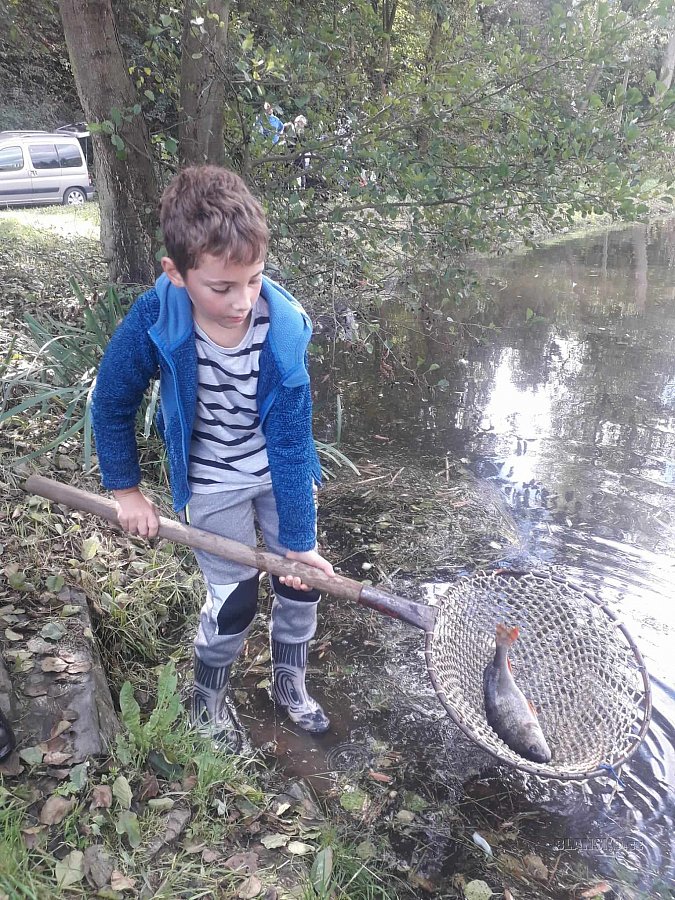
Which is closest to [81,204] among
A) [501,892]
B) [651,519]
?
[651,519]

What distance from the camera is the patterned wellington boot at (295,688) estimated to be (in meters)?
2.38

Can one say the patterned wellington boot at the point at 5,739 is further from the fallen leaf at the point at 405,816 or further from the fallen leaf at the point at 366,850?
the fallen leaf at the point at 405,816

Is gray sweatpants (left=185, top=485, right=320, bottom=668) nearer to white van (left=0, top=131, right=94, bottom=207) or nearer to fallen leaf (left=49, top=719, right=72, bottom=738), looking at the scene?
fallen leaf (left=49, top=719, right=72, bottom=738)

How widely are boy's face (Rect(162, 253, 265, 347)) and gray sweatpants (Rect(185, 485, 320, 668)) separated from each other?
1.95 feet

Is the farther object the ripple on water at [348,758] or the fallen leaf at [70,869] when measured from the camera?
the ripple on water at [348,758]

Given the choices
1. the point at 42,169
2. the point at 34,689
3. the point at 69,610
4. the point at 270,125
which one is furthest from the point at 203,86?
the point at 42,169

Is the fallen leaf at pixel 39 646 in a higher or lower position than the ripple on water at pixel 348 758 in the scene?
higher

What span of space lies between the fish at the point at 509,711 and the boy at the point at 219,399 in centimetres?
68

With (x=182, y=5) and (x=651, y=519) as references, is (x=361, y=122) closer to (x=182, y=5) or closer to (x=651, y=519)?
(x=182, y=5)

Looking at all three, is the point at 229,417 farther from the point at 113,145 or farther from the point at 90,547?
the point at 113,145

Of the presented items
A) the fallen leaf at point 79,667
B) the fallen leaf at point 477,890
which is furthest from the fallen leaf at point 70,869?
the fallen leaf at point 477,890

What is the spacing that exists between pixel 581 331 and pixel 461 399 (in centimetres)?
266

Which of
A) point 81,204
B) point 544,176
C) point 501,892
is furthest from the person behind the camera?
point 81,204

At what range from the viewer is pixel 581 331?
7250 mm
